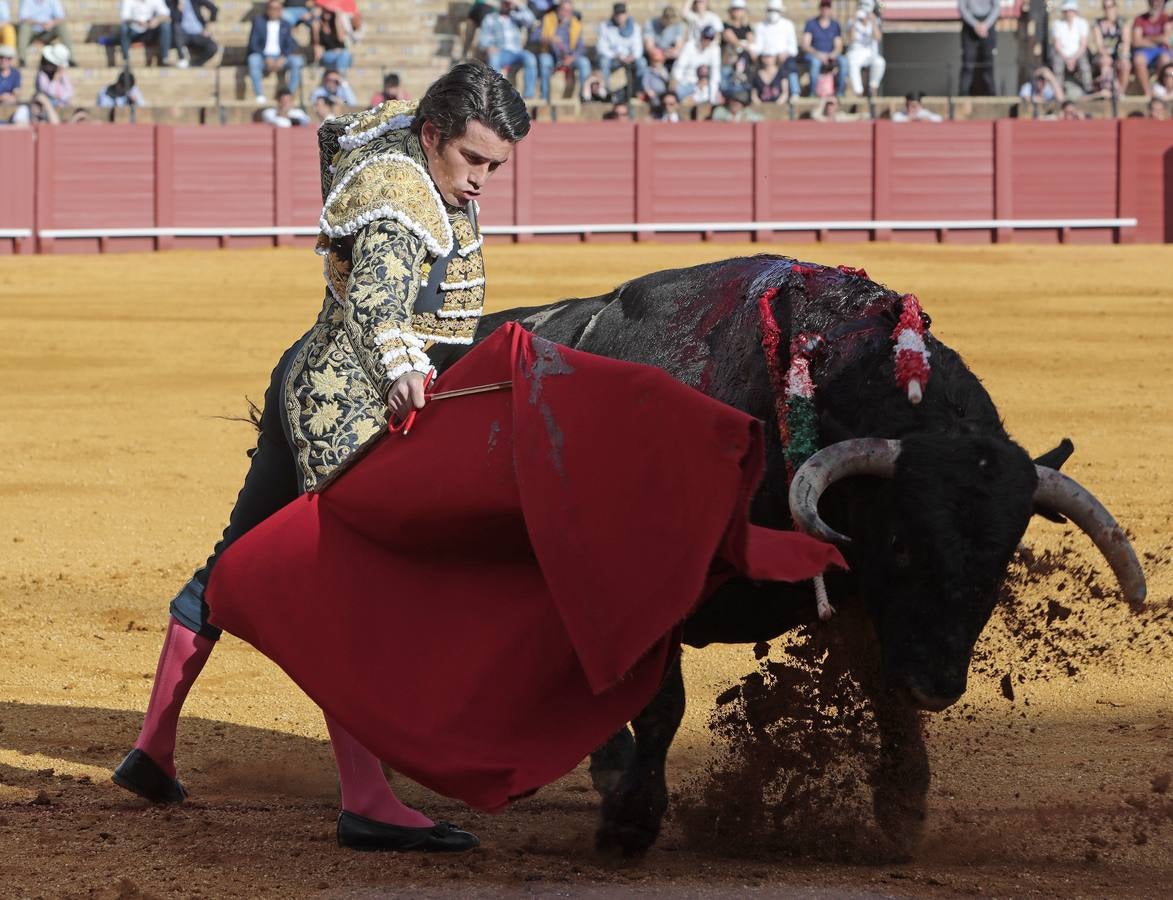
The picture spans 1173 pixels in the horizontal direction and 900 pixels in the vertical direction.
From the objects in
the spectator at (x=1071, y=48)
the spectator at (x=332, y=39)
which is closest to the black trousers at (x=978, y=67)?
the spectator at (x=1071, y=48)

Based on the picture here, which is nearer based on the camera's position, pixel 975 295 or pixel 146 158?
pixel 975 295

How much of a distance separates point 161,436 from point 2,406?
1.06 metres

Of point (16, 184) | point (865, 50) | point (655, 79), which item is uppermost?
point (865, 50)

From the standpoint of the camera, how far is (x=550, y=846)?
2781 mm

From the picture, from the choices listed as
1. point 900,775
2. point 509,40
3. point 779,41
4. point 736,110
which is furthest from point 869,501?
point 779,41

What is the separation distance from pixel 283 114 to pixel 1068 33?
6.77m

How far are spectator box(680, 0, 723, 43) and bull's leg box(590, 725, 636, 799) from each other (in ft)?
40.5

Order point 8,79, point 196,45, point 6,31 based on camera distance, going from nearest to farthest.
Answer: point 8,79 < point 6,31 < point 196,45

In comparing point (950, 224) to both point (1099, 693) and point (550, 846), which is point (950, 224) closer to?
point (1099, 693)

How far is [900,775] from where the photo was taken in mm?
2828

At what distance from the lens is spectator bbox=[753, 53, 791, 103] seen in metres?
15.3

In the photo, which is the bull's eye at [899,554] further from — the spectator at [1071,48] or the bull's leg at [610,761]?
the spectator at [1071,48]

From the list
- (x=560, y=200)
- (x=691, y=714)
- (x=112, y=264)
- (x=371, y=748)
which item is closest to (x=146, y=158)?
(x=112, y=264)

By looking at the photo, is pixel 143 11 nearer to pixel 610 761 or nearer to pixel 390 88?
pixel 390 88
